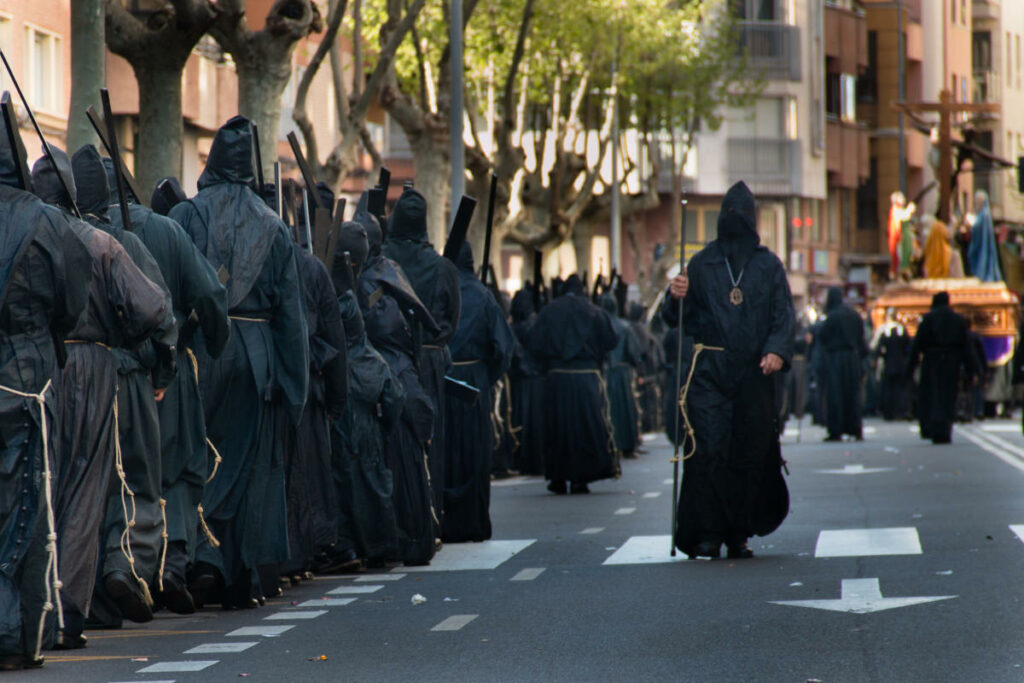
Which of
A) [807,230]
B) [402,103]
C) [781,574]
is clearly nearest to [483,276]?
[781,574]

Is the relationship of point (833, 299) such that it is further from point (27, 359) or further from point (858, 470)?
Answer: point (27, 359)

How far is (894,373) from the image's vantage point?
131 ft

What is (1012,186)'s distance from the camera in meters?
82.9

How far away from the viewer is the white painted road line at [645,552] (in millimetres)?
12711

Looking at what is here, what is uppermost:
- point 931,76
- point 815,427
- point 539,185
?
point 931,76

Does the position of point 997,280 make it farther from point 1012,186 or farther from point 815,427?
point 1012,186

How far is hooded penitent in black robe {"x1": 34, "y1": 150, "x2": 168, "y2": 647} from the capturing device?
8.55m

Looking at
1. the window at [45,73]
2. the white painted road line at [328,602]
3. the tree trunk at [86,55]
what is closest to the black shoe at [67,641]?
the white painted road line at [328,602]

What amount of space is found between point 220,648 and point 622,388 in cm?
1799

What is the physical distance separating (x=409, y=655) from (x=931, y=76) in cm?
7726

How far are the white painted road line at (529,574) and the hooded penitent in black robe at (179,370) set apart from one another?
228 cm

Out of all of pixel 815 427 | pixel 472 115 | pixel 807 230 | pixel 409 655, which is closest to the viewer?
pixel 409 655

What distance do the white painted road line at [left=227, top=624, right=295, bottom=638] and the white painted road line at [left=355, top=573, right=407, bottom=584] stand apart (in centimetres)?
219

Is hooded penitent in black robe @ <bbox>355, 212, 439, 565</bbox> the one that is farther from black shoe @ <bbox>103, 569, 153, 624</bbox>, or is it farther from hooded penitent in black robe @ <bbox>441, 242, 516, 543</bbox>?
black shoe @ <bbox>103, 569, 153, 624</bbox>
